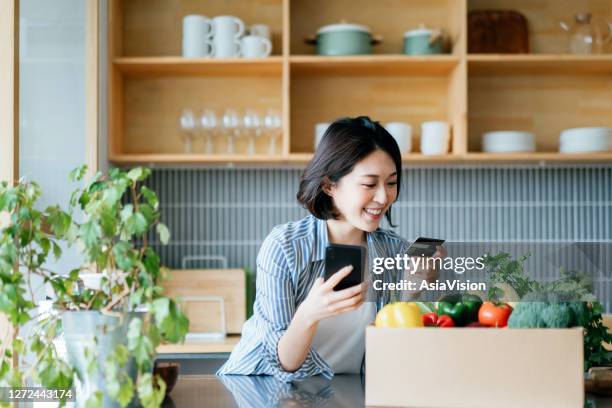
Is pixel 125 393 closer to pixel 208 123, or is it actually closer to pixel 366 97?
pixel 208 123

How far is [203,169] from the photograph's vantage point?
12.7ft

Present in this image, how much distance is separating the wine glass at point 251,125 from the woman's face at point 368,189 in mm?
1530

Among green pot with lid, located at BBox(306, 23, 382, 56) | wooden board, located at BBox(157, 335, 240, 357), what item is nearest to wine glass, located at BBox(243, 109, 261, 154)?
green pot with lid, located at BBox(306, 23, 382, 56)

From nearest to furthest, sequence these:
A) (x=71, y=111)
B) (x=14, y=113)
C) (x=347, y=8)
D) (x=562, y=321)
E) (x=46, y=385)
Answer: (x=46, y=385), (x=562, y=321), (x=14, y=113), (x=71, y=111), (x=347, y=8)

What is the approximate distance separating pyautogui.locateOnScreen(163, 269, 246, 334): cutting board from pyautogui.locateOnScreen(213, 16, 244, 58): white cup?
36.9 inches

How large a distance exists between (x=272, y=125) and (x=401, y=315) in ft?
7.22

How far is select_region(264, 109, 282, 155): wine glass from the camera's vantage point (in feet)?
11.8

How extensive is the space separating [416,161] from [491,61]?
533mm

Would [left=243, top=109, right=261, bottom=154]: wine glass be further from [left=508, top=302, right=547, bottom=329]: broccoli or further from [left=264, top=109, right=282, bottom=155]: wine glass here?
[left=508, top=302, right=547, bottom=329]: broccoli

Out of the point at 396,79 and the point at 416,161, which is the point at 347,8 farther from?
the point at 416,161

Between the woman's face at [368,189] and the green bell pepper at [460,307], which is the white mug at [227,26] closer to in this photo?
the woman's face at [368,189]

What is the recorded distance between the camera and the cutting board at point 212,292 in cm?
352

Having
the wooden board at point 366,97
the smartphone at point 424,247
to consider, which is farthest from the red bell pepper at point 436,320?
the wooden board at point 366,97

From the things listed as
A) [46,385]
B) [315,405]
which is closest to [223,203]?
[315,405]
